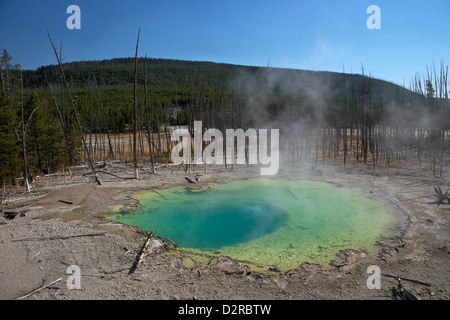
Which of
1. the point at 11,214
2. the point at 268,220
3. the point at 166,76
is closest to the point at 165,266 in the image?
the point at 268,220

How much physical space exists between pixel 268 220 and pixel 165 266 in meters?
3.70

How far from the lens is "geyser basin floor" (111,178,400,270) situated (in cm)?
560

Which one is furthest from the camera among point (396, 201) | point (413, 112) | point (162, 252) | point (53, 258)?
point (413, 112)

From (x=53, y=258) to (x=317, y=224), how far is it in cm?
595

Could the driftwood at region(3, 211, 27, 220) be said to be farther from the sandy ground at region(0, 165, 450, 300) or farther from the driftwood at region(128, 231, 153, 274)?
the driftwood at region(128, 231, 153, 274)

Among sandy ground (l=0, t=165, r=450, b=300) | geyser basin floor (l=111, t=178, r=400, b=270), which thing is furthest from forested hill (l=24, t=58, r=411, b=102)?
sandy ground (l=0, t=165, r=450, b=300)

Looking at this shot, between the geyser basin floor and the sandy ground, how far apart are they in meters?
0.48

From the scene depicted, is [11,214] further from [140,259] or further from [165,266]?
[165,266]

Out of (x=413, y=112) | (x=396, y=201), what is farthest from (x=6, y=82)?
(x=413, y=112)

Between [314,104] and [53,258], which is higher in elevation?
[314,104]

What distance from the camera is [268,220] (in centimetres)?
757

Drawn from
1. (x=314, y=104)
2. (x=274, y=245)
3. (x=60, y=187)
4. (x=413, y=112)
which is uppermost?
(x=314, y=104)
